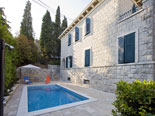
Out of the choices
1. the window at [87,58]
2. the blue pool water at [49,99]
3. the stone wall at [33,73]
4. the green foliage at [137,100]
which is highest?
the window at [87,58]

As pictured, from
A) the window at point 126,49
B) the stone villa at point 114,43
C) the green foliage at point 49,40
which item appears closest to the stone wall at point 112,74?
the stone villa at point 114,43

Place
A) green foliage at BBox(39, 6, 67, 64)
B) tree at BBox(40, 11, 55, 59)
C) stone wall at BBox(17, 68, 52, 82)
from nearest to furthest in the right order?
1. stone wall at BBox(17, 68, 52, 82)
2. tree at BBox(40, 11, 55, 59)
3. green foliage at BBox(39, 6, 67, 64)

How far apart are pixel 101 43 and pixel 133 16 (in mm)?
2590

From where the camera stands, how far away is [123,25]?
17.9 ft

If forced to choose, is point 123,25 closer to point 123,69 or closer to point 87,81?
point 123,69

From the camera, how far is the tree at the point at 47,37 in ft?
54.0

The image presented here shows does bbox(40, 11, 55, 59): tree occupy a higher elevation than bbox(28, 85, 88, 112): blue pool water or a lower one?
higher

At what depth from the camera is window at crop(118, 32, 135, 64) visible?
16.0ft

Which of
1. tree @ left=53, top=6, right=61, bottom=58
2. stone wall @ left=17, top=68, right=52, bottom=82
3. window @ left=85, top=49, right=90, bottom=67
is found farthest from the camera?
tree @ left=53, top=6, right=61, bottom=58

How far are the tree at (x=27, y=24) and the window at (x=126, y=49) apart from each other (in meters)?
17.3

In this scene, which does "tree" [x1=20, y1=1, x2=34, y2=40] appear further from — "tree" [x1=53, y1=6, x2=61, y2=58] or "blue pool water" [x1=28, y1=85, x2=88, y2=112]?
"blue pool water" [x1=28, y1=85, x2=88, y2=112]

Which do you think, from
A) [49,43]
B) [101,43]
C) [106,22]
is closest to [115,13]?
[106,22]

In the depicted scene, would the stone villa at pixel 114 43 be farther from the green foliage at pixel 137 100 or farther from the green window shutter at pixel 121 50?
the green foliage at pixel 137 100

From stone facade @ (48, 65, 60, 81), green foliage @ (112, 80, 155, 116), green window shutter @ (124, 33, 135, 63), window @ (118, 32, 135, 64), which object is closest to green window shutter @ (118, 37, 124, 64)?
window @ (118, 32, 135, 64)
